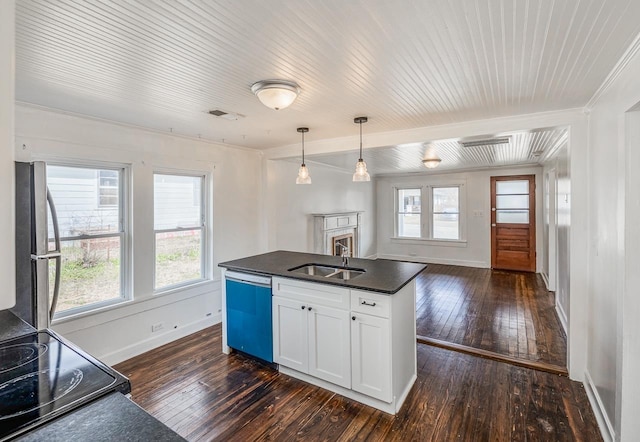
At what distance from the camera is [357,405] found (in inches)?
95.4

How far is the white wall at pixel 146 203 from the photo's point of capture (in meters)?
2.70

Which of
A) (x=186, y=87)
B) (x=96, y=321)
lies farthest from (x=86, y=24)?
(x=96, y=321)

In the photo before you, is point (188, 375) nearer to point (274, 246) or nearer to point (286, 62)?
point (274, 246)

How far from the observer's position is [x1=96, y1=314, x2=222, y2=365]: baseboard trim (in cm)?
308

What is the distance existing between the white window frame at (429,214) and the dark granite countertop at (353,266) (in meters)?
5.15

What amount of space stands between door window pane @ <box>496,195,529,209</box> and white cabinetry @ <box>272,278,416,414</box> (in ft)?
18.3

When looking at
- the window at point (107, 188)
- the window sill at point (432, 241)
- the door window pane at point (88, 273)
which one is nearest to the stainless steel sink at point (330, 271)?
the door window pane at point (88, 273)

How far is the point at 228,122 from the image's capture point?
3.12 m

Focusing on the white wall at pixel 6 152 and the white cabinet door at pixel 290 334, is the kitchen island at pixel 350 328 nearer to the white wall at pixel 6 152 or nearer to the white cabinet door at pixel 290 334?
the white cabinet door at pixel 290 334

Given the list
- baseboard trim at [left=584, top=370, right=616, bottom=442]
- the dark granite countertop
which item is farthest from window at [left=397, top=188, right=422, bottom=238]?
baseboard trim at [left=584, top=370, right=616, bottom=442]

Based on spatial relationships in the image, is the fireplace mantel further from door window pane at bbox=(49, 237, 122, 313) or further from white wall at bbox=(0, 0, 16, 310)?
white wall at bbox=(0, 0, 16, 310)

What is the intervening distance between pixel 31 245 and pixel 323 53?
1976 millimetres

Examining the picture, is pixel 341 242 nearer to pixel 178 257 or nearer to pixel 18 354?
pixel 178 257

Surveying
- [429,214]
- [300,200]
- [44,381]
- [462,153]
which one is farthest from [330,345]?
[429,214]
